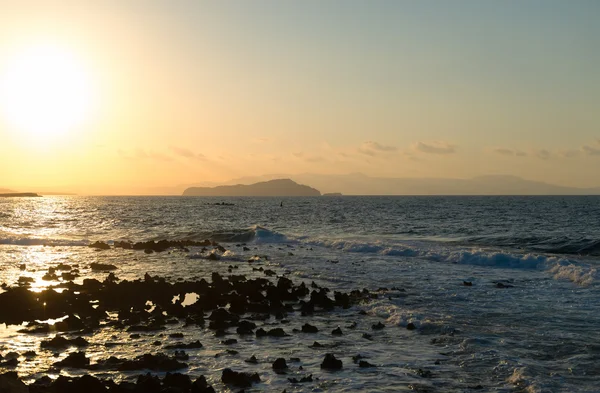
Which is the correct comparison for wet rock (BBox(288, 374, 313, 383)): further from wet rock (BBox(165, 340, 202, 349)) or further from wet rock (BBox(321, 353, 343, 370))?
wet rock (BBox(165, 340, 202, 349))

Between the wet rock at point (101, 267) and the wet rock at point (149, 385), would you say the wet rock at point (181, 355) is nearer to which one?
the wet rock at point (149, 385)

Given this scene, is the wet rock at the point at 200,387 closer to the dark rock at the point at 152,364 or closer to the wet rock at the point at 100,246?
the dark rock at the point at 152,364

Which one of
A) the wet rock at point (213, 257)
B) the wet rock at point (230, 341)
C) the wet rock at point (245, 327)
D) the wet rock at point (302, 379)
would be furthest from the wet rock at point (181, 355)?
the wet rock at point (213, 257)

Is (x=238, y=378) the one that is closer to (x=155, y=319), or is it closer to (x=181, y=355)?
(x=181, y=355)

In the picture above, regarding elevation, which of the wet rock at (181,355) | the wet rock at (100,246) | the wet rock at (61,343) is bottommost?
the wet rock at (100,246)

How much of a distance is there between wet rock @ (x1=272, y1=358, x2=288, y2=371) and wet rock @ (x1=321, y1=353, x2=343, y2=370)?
959 mm

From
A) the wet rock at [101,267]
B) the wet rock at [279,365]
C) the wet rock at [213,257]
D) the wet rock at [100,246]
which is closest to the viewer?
the wet rock at [279,365]

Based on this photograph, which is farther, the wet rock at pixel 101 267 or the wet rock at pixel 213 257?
the wet rock at pixel 213 257

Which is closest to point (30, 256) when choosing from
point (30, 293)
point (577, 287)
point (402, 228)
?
point (30, 293)

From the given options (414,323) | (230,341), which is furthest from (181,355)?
(414,323)

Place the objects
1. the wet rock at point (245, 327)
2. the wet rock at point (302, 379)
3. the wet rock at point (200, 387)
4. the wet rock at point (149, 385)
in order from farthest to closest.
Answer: the wet rock at point (245, 327), the wet rock at point (302, 379), the wet rock at point (149, 385), the wet rock at point (200, 387)

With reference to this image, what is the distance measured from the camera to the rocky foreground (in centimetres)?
1193

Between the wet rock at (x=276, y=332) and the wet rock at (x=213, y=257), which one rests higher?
the wet rock at (x=276, y=332)

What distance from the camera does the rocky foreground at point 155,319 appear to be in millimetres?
11930
